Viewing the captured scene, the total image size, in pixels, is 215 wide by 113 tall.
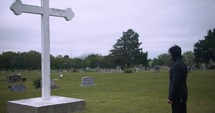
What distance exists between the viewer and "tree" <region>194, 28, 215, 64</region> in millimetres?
71938

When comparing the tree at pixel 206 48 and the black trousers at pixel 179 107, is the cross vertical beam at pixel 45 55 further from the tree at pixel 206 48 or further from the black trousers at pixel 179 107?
the tree at pixel 206 48

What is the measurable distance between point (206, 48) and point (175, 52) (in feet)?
236

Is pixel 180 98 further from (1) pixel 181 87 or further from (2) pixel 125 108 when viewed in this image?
(2) pixel 125 108

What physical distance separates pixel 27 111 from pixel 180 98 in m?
4.60

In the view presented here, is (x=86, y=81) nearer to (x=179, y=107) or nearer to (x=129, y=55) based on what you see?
(x=179, y=107)

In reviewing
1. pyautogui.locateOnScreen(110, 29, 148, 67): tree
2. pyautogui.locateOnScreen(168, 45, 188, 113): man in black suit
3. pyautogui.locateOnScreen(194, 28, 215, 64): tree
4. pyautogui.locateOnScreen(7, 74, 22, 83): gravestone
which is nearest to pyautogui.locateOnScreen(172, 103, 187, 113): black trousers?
pyautogui.locateOnScreen(168, 45, 188, 113): man in black suit

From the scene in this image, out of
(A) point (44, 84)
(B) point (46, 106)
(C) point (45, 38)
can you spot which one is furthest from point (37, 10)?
(B) point (46, 106)

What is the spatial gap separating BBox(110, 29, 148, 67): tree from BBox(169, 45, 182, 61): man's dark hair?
76.5 m

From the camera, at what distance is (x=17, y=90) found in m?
19.9

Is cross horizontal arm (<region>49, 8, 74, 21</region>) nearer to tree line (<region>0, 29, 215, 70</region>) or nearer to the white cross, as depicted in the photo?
the white cross

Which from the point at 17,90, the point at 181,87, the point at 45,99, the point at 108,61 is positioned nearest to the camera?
the point at 181,87

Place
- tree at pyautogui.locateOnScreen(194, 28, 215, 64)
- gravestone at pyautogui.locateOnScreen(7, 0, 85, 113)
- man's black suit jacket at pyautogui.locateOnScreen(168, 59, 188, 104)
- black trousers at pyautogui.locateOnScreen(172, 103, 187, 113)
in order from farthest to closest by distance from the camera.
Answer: tree at pyautogui.locateOnScreen(194, 28, 215, 64), gravestone at pyautogui.locateOnScreen(7, 0, 85, 113), black trousers at pyautogui.locateOnScreen(172, 103, 187, 113), man's black suit jacket at pyautogui.locateOnScreen(168, 59, 188, 104)

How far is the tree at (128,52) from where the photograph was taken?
82.9 meters

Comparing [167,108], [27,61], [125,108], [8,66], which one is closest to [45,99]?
[125,108]
